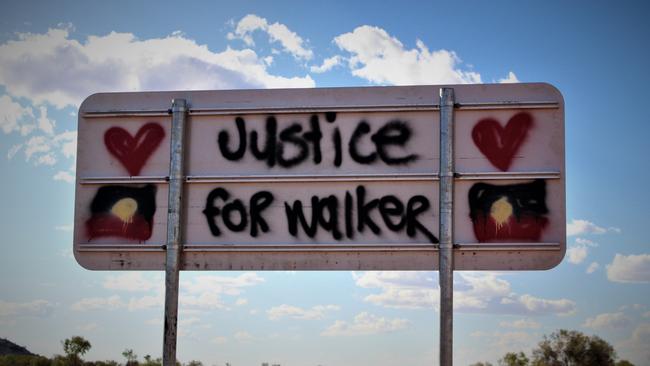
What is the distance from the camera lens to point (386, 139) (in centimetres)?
935

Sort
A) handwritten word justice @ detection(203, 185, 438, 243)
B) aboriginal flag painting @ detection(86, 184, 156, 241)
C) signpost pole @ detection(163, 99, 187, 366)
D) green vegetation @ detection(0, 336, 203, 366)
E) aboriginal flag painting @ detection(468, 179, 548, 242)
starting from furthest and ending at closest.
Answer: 1. green vegetation @ detection(0, 336, 203, 366)
2. aboriginal flag painting @ detection(86, 184, 156, 241)
3. signpost pole @ detection(163, 99, 187, 366)
4. handwritten word justice @ detection(203, 185, 438, 243)
5. aboriginal flag painting @ detection(468, 179, 548, 242)

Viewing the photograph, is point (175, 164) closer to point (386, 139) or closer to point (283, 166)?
point (283, 166)

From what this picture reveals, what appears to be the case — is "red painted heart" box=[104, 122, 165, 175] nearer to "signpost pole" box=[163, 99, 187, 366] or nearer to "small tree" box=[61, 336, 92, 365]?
"signpost pole" box=[163, 99, 187, 366]

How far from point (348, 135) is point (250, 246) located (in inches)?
74.6

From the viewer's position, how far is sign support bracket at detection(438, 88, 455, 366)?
881 cm

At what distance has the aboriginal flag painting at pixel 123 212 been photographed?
976 cm

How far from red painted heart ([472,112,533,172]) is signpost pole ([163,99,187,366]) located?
3775mm

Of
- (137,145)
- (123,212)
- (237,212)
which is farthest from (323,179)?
(123,212)

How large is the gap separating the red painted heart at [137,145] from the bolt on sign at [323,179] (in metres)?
0.02

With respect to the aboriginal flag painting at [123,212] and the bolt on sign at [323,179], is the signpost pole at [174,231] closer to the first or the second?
the bolt on sign at [323,179]

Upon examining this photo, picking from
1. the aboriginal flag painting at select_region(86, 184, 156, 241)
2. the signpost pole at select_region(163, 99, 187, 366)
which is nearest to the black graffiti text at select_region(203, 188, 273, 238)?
the signpost pole at select_region(163, 99, 187, 366)

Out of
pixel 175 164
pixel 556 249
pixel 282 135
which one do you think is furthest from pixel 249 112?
pixel 556 249

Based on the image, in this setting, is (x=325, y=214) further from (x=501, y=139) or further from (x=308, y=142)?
(x=501, y=139)

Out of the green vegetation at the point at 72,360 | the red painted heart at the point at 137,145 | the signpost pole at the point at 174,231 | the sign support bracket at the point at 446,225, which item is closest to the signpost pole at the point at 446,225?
the sign support bracket at the point at 446,225
